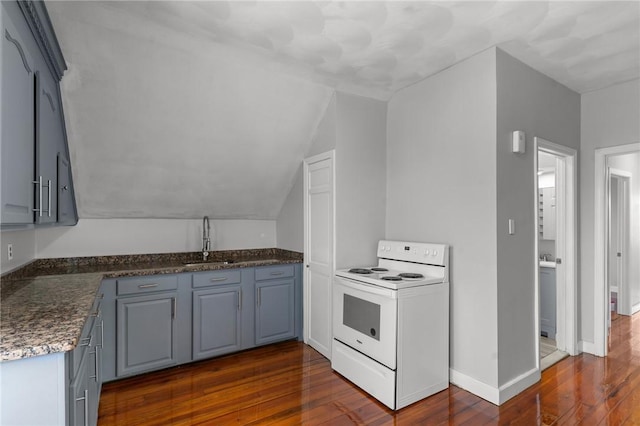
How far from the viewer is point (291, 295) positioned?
12.0 ft

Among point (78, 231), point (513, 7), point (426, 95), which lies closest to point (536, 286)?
point (426, 95)

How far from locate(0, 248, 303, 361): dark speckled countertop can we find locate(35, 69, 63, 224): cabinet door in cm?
42

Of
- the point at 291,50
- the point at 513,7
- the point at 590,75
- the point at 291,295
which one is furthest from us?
the point at 291,295

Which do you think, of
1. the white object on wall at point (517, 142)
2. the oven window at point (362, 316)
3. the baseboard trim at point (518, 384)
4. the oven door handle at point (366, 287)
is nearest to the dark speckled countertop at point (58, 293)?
the oven door handle at point (366, 287)

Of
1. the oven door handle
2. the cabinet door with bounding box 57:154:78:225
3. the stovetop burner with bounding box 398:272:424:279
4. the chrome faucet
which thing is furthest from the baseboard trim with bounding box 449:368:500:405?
the cabinet door with bounding box 57:154:78:225

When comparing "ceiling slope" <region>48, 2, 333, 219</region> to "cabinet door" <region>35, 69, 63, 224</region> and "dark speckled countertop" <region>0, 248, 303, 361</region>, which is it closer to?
"cabinet door" <region>35, 69, 63, 224</region>

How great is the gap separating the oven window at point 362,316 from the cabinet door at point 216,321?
1.09m

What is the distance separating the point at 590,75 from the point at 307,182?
8.98 feet

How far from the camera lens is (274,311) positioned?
11.6 feet

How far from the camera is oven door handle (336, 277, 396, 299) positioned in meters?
2.47

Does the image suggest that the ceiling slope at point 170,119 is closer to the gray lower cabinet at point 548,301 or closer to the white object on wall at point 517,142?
the white object on wall at point 517,142

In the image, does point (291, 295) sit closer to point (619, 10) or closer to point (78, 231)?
point (78, 231)

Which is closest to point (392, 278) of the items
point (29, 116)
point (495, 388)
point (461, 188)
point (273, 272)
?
point (461, 188)

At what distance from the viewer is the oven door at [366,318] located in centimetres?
246
